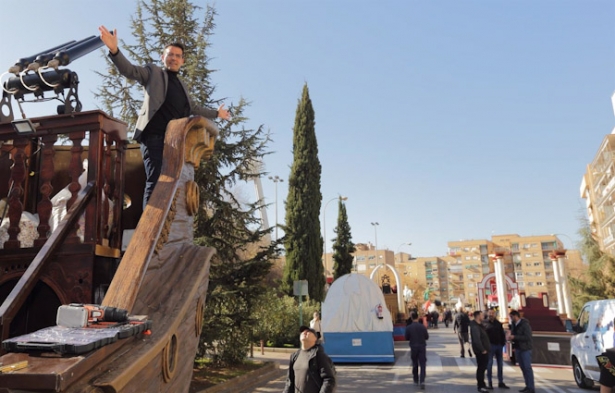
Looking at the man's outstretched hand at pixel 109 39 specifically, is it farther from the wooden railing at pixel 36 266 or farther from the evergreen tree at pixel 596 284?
the evergreen tree at pixel 596 284

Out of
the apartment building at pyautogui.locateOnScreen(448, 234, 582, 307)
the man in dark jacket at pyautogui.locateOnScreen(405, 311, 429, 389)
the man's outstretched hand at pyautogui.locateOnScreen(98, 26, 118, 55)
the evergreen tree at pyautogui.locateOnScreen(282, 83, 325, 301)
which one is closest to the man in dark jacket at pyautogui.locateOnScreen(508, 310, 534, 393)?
the man in dark jacket at pyautogui.locateOnScreen(405, 311, 429, 389)

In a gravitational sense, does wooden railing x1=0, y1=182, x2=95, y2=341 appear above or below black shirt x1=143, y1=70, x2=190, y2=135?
below

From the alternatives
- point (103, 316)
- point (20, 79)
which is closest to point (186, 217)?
point (103, 316)

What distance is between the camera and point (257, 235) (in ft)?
36.9

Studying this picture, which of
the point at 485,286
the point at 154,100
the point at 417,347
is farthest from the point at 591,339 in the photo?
the point at 485,286

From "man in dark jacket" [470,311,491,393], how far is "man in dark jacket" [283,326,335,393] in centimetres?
642

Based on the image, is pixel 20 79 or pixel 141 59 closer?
pixel 20 79

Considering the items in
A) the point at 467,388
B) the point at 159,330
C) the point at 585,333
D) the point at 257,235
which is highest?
Result: the point at 257,235

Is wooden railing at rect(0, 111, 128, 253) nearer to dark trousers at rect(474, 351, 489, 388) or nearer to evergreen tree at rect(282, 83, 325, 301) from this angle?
dark trousers at rect(474, 351, 489, 388)

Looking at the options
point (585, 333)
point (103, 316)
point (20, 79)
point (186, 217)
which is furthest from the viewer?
point (585, 333)

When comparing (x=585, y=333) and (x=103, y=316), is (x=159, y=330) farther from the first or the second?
(x=585, y=333)

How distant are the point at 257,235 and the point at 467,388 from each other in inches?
233

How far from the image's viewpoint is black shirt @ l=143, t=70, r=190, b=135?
373 cm

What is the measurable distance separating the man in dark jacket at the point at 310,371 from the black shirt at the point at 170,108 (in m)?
2.60
